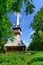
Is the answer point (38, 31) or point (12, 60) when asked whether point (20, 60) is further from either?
point (38, 31)

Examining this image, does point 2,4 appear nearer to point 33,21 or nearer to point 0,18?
point 0,18

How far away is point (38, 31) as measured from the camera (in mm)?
59844

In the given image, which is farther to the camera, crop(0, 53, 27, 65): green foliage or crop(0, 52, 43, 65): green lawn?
crop(0, 53, 27, 65): green foliage

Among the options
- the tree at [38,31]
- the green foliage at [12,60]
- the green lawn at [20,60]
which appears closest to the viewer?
the green lawn at [20,60]

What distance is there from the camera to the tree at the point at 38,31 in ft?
191

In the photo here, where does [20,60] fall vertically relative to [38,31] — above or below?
below

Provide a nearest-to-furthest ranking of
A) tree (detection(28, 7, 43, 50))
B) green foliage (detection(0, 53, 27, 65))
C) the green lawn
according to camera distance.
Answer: the green lawn
green foliage (detection(0, 53, 27, 65))
tree (detection(28, 7, 43, 50))

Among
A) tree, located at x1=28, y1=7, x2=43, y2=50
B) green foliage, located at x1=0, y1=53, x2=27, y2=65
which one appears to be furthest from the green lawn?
tree, located at x1=28, y1=7, x2=43, y2=50

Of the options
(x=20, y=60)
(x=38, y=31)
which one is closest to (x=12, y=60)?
(x=20, y=60)

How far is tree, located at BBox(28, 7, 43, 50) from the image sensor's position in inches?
2291

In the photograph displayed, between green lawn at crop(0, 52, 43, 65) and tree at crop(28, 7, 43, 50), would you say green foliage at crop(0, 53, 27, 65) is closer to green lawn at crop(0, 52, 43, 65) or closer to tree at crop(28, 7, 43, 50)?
green lawn at crop(0, 52, 43, 65)

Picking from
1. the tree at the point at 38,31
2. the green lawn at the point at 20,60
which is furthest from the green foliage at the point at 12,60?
the tree at the point at 38,31

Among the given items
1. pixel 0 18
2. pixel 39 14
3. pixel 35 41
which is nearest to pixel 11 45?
pixel 35 41

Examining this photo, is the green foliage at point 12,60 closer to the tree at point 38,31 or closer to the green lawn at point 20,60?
the green lawn at point 20,60
